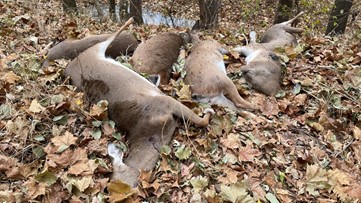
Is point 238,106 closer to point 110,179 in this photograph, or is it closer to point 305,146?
point 305,146

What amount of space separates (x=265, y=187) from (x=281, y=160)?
0.46 meters

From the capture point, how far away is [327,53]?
5535 mm

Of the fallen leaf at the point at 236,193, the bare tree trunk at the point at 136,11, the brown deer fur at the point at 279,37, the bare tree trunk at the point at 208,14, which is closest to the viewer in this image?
the fallen leaf at the point at 236,193

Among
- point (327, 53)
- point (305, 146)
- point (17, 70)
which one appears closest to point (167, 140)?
point (305, 146)

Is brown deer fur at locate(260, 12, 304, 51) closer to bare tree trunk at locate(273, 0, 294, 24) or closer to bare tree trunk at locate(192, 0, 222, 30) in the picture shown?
bare tree trunk at locate(192, 0, 222, 30)

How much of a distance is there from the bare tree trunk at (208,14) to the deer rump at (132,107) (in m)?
4.38

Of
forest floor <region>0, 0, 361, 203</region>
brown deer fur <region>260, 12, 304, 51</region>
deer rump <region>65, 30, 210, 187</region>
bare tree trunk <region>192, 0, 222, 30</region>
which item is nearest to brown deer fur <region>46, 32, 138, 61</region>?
forest floor <region>0, 0, 361, 203</region>

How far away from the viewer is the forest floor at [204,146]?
3.15 m

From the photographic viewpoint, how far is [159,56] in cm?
490

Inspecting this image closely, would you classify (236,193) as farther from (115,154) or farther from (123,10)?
(123,10)

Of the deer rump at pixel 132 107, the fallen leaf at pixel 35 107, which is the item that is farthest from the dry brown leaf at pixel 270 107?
the fallen leaf at pixel 35 107

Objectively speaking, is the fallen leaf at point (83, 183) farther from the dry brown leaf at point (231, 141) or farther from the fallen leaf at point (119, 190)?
the dry brown leaf at point (231, 141)

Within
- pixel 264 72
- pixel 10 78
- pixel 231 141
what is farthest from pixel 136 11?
pixel 231 141

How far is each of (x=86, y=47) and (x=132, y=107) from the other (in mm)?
1659
